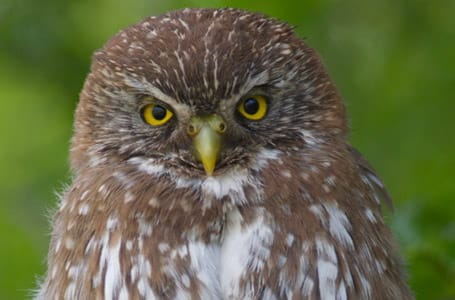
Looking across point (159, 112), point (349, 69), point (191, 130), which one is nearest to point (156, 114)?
point (159, 112)

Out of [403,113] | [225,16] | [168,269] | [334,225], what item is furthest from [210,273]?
[403,113]

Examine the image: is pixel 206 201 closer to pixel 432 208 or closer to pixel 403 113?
pixel 432 208

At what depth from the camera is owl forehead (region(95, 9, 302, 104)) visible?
5.58m

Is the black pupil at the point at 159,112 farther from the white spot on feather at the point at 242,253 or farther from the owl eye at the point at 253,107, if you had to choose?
the white spot on feather at the point at 242,253

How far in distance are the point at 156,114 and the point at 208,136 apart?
10.3 inches

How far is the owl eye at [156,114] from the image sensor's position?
18.6 feet

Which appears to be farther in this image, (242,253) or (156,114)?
(156,114)

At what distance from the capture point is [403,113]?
25.0 ft

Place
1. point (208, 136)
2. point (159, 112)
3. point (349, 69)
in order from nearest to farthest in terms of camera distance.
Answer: point (208, 136) → point (159, 112) → point (349, 69)

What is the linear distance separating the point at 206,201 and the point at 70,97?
2.33 meters

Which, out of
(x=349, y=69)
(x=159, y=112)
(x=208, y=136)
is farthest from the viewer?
(x=349, y=69)

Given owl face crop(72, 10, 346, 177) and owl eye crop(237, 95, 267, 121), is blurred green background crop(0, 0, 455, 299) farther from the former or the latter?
owl eye crop(237, 95, 267, 121)

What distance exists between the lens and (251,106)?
571 cm

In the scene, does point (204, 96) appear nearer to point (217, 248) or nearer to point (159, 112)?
point (159, 112)
